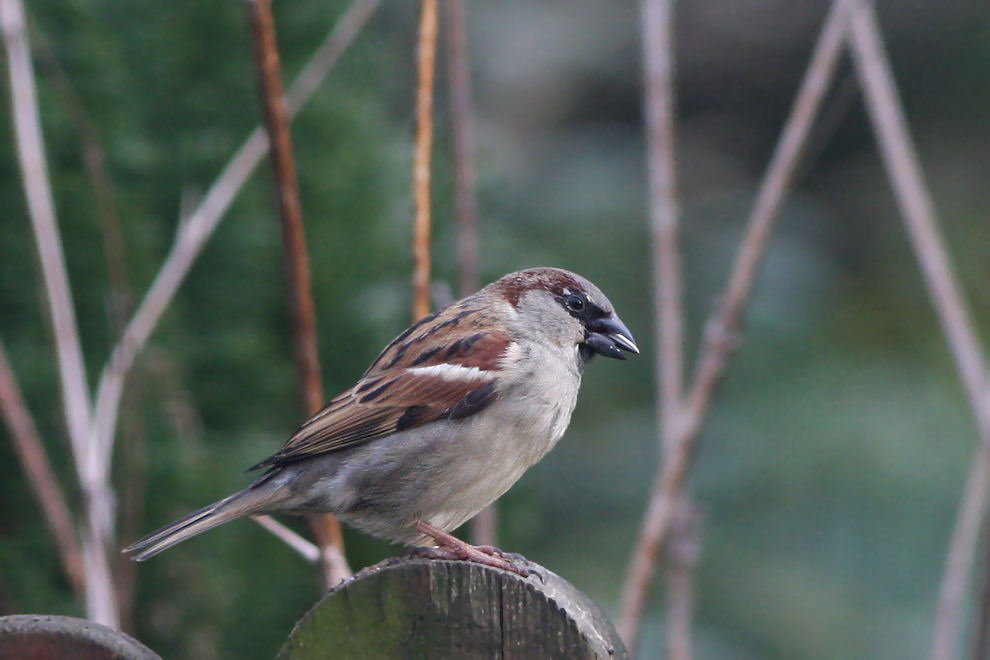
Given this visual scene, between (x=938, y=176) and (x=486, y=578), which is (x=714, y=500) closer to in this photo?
(x=938, y=176)

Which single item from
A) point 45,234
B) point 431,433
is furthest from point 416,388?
point 45,234

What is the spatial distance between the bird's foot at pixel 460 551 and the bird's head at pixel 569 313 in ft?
1.59

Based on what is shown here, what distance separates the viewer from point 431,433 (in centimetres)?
244

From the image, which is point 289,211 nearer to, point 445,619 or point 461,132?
point 461,132

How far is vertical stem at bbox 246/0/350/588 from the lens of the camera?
2.01 metres

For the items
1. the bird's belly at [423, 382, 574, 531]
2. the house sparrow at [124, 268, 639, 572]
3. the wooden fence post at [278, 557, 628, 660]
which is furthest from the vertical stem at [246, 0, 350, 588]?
the wooden fence post at [278, 557, 628, 660]

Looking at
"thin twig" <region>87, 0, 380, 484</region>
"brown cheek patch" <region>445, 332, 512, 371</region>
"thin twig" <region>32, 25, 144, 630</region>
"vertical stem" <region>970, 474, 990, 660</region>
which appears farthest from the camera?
"brown cheek patch" <region>445, 332, 512, 371</region>

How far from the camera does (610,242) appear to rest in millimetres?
5012

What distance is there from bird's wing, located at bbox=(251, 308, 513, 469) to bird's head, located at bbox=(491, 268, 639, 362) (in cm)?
14

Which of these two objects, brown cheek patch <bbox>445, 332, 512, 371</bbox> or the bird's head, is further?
the bird's head

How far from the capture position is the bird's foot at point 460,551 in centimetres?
203

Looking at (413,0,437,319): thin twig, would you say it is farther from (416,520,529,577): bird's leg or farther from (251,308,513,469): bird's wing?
(416,520,529,577): bird's leg

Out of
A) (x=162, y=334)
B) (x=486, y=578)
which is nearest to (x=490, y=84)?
(x=162, y=334)

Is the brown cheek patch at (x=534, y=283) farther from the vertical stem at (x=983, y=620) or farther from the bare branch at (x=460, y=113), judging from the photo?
the vertical stem at (x=983, y=620)
